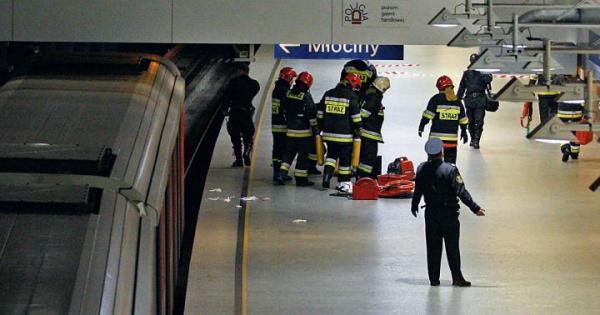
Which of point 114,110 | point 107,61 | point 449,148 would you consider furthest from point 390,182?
point 114,110

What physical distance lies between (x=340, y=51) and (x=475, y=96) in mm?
3567

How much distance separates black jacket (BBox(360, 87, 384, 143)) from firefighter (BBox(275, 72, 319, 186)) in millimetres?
732

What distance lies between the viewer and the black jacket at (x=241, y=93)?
20312 mm

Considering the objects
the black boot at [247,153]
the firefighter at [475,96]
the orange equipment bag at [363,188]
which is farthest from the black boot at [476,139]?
the orange equipment bag at [363,188]

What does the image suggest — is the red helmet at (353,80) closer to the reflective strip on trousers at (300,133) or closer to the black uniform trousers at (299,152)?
the reflective strip on trousers at (300,133)

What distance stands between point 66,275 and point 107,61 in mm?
4912

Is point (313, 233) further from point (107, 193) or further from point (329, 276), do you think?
point (107, 193)

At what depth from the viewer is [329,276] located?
1398cm

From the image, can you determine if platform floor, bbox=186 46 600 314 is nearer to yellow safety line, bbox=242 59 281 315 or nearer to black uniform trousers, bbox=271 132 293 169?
yellow safety line, bbox=242 59 281 315

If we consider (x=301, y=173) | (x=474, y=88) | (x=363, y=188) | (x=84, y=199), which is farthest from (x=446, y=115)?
(x=84, y=199)

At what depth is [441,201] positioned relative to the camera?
43.6 ft

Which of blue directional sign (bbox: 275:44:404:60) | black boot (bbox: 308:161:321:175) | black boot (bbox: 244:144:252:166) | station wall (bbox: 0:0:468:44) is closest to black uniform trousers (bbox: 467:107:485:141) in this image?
blue directional sign (bbox: 275:44:404:60)

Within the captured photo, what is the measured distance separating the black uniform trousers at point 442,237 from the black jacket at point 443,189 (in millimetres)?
45

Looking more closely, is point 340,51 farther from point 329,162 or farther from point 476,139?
point 476,139
